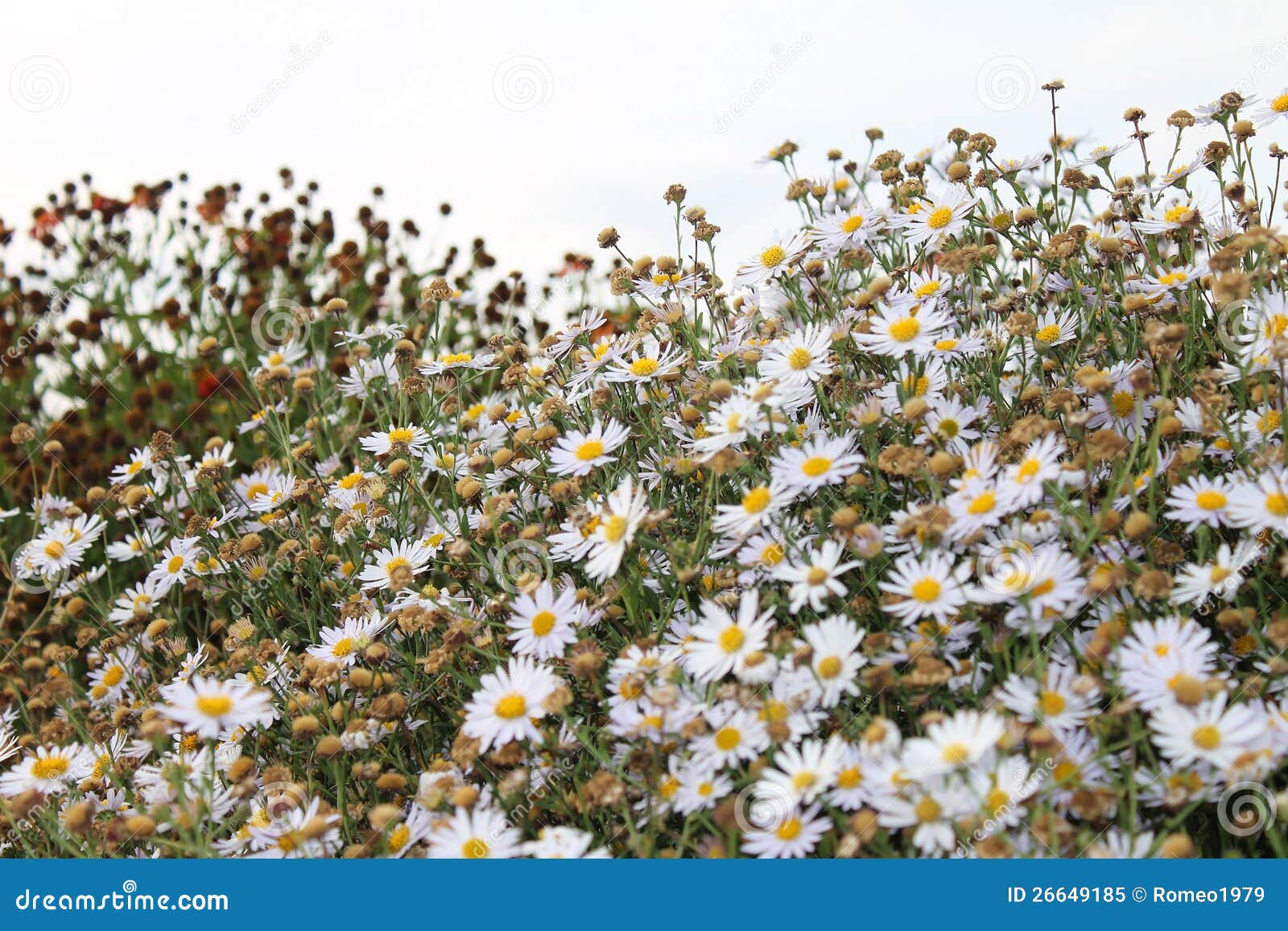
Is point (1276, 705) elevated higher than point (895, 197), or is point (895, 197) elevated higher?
point (895, 197)

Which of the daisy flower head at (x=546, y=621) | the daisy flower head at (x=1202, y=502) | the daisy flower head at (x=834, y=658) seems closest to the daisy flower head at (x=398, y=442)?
the daisy flower head at (x=546, y=621)

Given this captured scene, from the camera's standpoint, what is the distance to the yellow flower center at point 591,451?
2.10 metres

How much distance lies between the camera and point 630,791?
171cm

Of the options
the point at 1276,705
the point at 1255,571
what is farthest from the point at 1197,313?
the point at 1276,705

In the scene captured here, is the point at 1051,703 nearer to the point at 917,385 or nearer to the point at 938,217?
the point at 917,385

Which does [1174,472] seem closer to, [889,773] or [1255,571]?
[1255,571]

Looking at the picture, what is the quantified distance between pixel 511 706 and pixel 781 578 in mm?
454

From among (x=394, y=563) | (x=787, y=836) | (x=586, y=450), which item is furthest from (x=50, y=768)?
(x=787, y=836)

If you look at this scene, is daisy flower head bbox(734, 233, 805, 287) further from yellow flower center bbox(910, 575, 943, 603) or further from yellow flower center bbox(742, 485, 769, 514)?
yellow flower center bbox(910, 575, 943, 603)

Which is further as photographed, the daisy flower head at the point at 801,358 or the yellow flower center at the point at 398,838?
the daisy flower head at the point at 801,358

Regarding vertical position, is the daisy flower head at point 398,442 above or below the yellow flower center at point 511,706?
above

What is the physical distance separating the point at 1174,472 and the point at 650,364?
97 cm

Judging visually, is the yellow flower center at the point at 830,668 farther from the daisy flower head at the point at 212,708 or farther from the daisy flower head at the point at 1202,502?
the daisy flower head at the point at 212,708

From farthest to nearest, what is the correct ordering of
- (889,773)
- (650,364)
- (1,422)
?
(1,422) < (650,364) < (889,773)
